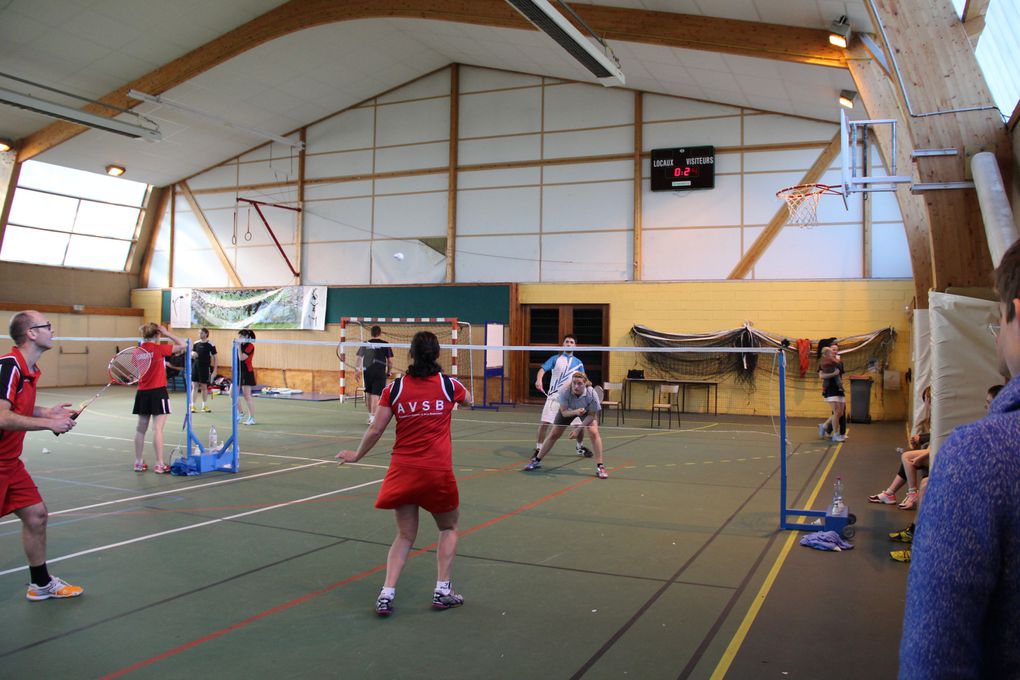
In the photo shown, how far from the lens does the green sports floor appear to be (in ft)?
13.8

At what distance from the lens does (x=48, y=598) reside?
508 centimetres

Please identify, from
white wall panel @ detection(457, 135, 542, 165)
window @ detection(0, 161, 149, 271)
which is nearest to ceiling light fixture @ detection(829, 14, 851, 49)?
white wall panel @ detection(457, 135, 542, 165)

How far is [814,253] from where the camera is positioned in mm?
17859

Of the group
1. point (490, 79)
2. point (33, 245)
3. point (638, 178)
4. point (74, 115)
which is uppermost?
point (490, 79)

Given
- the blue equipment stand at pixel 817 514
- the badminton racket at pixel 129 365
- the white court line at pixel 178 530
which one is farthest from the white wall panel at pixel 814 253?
the badminton racket at pixel 129 365

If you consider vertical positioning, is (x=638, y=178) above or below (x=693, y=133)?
below

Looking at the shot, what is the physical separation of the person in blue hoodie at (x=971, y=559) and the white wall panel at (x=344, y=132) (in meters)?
23.4

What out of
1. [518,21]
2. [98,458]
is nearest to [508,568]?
[98,458]

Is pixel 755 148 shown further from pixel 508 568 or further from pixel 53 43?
pixel 53 43

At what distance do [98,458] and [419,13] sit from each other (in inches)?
486

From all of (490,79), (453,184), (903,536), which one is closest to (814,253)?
(453,184)

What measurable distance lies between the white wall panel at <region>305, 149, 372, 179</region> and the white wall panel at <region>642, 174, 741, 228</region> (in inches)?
361

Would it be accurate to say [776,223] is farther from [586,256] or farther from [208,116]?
[208,116]

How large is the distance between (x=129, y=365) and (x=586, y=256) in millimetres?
13391
